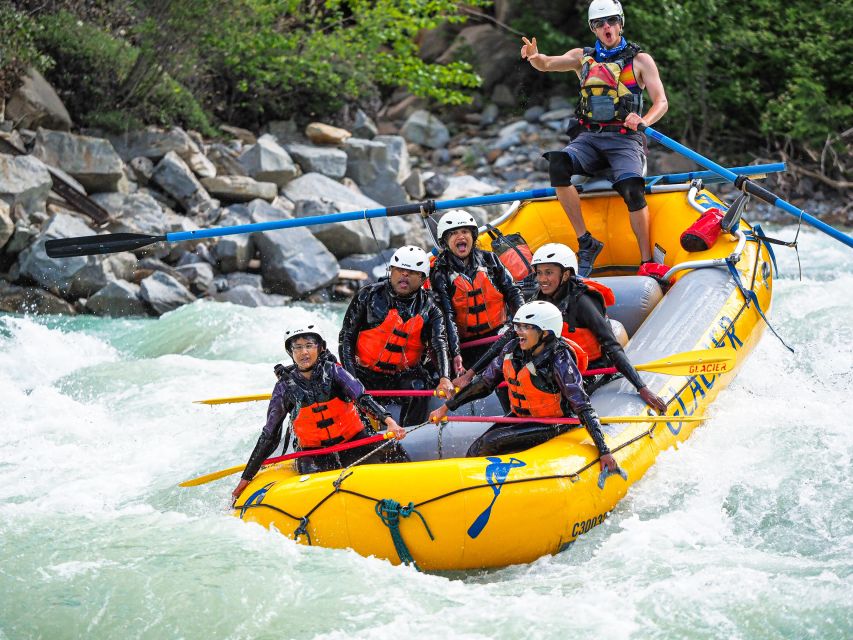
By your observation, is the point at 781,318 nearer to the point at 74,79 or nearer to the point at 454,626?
the point at 454,626

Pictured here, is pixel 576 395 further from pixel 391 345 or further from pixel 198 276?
pixel 198 276

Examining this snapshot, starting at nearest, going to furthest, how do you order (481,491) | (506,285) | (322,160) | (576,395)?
(481,491) < (576,395) < (506,285) < (322,160)

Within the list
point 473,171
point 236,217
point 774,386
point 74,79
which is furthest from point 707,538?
point 473,171

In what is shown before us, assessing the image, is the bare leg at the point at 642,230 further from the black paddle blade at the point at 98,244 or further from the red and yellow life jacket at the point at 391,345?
the black paddle blade at the point at 98,244

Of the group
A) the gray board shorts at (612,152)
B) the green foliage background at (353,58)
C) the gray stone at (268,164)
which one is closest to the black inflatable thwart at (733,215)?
the gray board shorts at (612,152)

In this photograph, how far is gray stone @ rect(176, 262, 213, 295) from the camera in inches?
386

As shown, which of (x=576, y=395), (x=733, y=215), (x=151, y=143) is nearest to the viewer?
(x=576, y=395)

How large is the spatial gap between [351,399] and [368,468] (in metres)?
0.44

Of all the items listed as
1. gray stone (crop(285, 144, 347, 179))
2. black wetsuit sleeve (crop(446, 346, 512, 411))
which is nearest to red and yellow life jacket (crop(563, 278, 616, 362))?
black wetsuit sleeve (crop(446, 346, 512, 411))

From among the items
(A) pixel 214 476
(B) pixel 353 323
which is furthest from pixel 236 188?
(A) pixel 214 476

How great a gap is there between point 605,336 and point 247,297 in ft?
17.5

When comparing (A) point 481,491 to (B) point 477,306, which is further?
(B) point 477,306

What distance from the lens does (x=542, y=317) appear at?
14.9ft

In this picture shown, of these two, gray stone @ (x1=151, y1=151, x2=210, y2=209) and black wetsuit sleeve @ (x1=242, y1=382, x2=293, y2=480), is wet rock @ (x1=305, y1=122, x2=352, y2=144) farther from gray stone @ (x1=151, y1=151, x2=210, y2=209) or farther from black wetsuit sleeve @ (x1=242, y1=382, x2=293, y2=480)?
black wetsuit sleeve @ (x1=242, y1=382, x2=293, y2=480)
